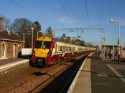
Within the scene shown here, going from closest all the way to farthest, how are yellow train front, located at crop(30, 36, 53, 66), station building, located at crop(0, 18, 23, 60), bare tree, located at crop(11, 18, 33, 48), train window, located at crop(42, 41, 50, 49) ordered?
yellow train front, located at crop(30, 36, 53, 66), train window, located at crop(42, 41, 50, 49), station building, located at crop(0, 18, 23, 60), bare tree, located at crop(11, 18, 33, 48)

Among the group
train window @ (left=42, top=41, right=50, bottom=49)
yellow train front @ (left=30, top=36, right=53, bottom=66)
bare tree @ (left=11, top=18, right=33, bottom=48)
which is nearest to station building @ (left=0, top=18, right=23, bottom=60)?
yellow train front @ (left=30, top=36, right=53, bottom=66)

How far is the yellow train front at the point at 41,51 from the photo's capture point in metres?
27.0

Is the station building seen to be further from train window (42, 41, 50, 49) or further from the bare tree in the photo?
the bare tree

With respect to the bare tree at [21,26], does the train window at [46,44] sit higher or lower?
lower

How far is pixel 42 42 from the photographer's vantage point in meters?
28.2

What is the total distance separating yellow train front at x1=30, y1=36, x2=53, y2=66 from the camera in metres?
27.0

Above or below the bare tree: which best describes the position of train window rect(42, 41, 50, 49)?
below

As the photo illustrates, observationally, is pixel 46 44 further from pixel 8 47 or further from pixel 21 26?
pixel 21 26

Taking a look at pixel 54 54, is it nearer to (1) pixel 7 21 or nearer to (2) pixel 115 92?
(2) pixel 115 92

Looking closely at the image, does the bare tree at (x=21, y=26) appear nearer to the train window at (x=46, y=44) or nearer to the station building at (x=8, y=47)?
the station building at (x=8, y=47)

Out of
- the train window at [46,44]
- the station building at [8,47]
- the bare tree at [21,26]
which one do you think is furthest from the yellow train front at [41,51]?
the bare tree at [21,26]

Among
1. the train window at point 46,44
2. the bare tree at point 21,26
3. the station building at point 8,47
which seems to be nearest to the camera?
the train window at point 46,44

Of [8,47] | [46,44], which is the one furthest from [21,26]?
[46,44]

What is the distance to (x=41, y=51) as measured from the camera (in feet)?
89.6
